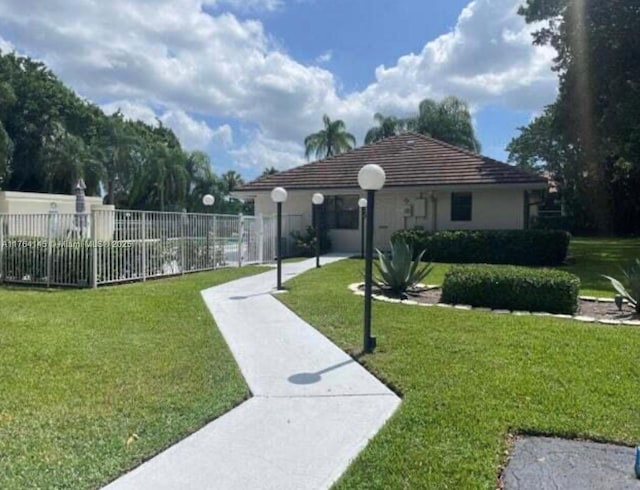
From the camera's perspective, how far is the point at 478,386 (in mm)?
4645

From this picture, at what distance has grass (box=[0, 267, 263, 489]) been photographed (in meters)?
3.28

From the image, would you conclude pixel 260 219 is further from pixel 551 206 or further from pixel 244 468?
pixel 551 206

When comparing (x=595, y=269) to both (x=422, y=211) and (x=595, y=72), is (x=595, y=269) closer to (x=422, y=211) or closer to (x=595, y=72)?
(x=422, y=211)

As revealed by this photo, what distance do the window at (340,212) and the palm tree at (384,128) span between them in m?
17.2

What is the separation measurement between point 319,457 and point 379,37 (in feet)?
52.7

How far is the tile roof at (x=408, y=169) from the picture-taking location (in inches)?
758

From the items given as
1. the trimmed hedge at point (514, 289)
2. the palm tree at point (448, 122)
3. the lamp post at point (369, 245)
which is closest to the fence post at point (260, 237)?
the trimmed hedge at point (514, 289)

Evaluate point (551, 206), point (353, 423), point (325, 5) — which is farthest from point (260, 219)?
point (551, 206)

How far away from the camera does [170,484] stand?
2996mm

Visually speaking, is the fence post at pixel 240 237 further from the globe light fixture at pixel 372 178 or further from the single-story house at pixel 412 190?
the globe light fixture at pixel 372 178

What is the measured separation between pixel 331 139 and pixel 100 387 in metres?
37.3

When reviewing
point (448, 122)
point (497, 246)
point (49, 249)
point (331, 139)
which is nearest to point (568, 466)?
point (49, 249)

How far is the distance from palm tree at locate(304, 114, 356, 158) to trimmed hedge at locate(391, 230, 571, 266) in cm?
2386

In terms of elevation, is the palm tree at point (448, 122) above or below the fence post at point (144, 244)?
above
